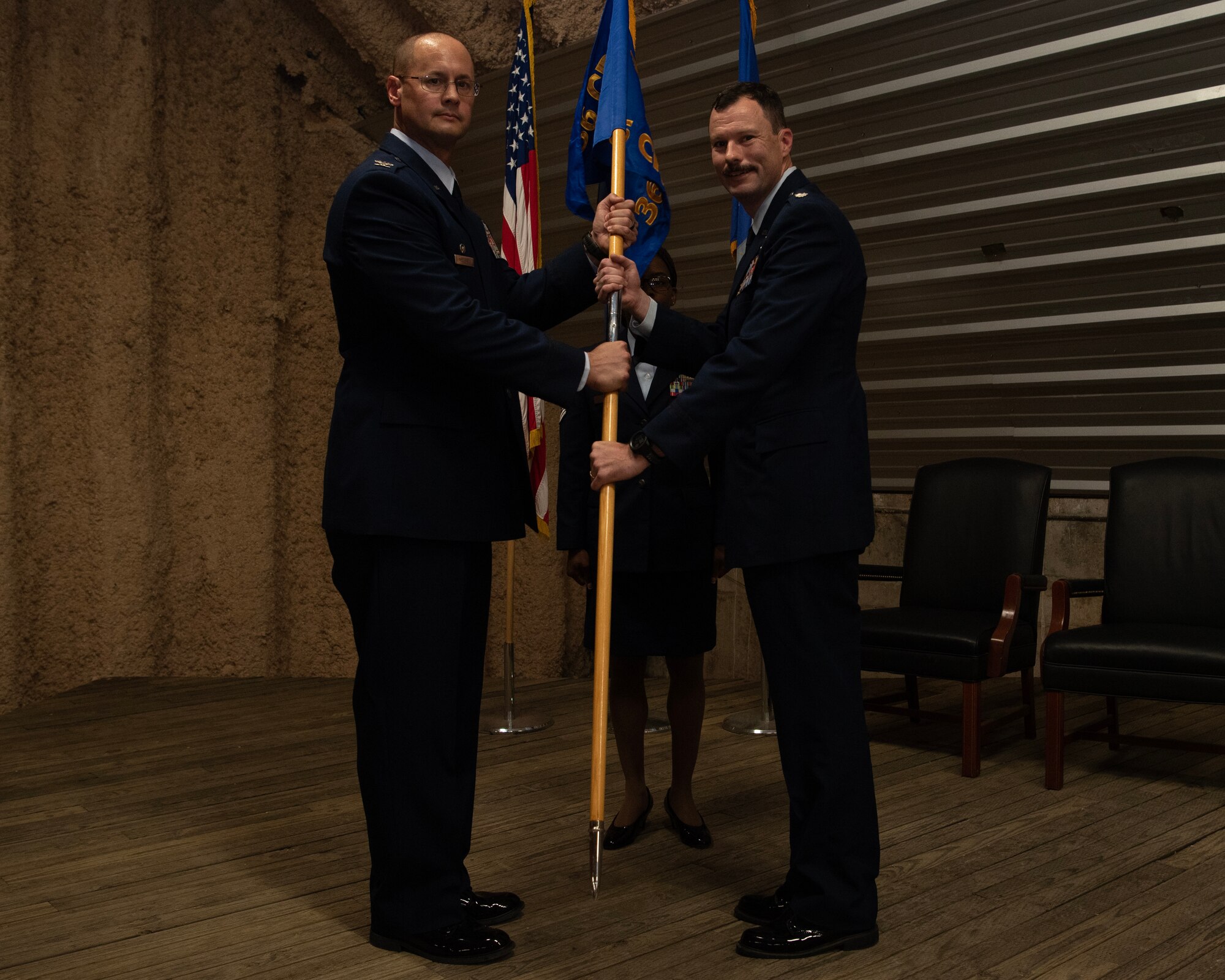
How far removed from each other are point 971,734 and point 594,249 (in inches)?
81.6

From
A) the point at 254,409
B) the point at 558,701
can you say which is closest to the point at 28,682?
the point at 254,409

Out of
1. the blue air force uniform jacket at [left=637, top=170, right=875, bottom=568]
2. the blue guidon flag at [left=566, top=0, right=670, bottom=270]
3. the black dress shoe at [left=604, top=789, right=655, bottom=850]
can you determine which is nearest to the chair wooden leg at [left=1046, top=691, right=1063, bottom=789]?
the black dress shoe at [left=604, top=789, right=655, bottom=850]

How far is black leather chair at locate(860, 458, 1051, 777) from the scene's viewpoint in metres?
3.60

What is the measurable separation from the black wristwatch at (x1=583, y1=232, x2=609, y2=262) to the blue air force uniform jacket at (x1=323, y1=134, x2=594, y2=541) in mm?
348

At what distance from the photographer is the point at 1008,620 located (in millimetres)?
3666

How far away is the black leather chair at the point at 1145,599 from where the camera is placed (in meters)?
3.31

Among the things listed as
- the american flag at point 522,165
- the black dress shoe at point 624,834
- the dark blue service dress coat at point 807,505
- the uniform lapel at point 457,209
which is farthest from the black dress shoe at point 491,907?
the american flag at point 522,165

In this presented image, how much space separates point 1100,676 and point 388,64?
4.19 metres

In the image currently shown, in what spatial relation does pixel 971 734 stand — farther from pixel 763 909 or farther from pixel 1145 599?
pixel 763 909

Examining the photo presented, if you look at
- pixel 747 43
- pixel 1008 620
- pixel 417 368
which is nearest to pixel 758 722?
pixel 1008 620

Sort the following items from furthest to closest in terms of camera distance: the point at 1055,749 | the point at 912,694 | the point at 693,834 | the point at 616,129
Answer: the point at 912,694 < the point at 1055,749 < the point at 693,834 < the point at 616,129

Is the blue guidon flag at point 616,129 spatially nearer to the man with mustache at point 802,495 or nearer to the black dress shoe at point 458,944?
the man with mustache at point 802,495

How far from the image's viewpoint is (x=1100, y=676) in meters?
3.34

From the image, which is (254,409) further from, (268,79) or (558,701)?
(558,701)
